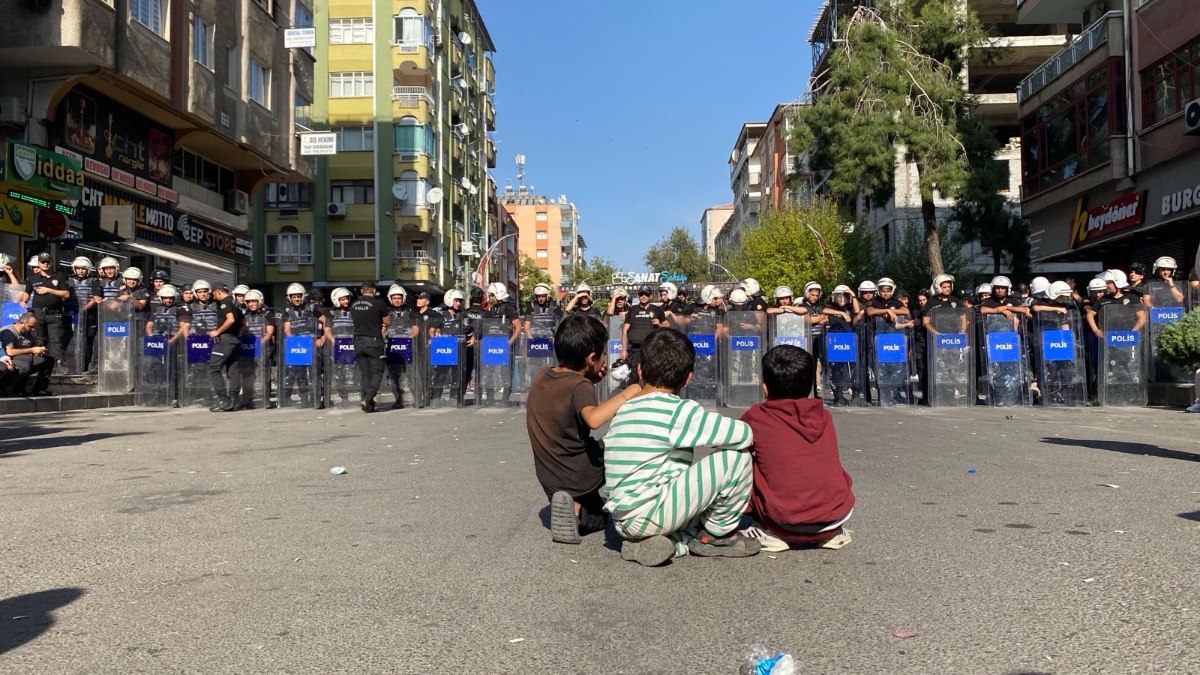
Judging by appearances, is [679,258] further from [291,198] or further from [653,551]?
[653,551]

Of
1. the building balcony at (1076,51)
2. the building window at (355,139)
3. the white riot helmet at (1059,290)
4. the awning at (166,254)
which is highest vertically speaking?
the building window at (355,139)

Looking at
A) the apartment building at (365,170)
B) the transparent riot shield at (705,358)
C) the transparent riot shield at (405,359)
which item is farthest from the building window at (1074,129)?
the apartment building at (365,170)

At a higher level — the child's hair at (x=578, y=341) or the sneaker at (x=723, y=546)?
the child's hair at (x=578, y=341)

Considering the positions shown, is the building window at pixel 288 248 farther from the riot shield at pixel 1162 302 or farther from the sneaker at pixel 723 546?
the sneaker at pixel 723 546

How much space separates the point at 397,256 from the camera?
53.1 metres

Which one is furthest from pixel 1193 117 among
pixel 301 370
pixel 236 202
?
pixel 236 202

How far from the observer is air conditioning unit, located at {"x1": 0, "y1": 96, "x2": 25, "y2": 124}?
2036cm

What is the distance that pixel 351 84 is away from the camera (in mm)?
52844

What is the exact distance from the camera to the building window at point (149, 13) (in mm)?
22906

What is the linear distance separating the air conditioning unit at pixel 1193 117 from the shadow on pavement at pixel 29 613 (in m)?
23.0

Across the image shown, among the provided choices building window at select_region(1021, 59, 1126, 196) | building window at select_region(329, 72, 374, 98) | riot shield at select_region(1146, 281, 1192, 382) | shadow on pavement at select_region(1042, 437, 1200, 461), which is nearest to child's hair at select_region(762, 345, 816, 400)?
shadow on pavement at select_region(1042, 437, 1200, 461)

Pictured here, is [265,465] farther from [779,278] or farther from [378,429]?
[779,278]

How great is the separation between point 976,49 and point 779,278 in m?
24.0

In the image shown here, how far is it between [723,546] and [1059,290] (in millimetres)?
13105
